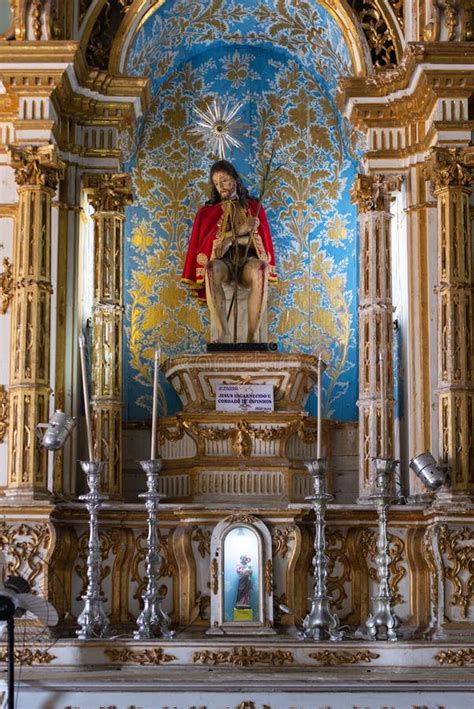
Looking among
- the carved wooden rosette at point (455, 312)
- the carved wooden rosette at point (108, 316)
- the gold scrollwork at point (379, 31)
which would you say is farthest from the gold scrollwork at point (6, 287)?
the gold scrollwork at point (379, 31)

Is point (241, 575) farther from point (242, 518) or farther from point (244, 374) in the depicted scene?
point (244, 374)

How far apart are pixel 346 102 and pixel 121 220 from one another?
87.6 inches

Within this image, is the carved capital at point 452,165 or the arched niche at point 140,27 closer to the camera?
the carved capital at point 452,165

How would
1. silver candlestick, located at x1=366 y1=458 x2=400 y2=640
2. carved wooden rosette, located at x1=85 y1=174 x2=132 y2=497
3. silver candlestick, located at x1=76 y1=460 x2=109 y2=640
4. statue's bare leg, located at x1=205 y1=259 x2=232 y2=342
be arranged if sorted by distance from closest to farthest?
1. silver candlestick, located at x1=76 y1=460 x2=109 y2=640
2. silver candlestick, located at x1=366 y1=458 x2=400 y2=640
3. carved wooden rosette, located at x1=85 y1=174 x2=132 y2=497
4. statue's bare leg, located at x1=205 y1=259 x2=232 y2=342

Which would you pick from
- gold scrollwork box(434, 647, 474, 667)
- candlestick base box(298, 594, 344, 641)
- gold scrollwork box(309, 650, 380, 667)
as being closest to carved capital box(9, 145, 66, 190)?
candlestick base box(298, 594, 344, 641)

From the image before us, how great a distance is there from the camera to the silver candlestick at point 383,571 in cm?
1092

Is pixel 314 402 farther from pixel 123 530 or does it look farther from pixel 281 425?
pixel 123 530

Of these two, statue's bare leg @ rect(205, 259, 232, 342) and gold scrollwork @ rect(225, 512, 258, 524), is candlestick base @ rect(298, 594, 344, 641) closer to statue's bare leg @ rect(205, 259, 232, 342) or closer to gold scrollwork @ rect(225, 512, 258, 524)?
gold scrollwork @ rect(225, 512, 258, 524)

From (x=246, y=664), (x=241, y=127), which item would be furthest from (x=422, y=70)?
(x=246, y=664)

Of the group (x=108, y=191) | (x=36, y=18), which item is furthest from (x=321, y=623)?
(x=36, y=18)

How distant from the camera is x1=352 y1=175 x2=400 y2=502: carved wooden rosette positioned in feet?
40.4

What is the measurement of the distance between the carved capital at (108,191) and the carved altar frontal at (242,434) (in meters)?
1.45

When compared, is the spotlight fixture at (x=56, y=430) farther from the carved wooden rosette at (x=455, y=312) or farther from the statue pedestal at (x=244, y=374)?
the carved wooden rosette at (x=455, y=312)

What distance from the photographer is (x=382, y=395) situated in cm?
1231
